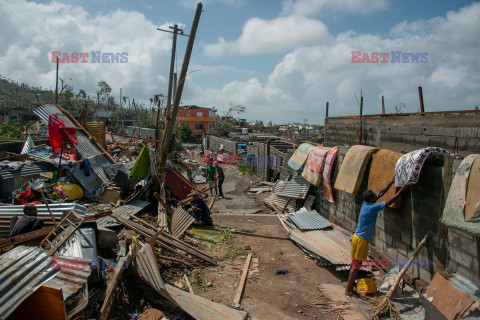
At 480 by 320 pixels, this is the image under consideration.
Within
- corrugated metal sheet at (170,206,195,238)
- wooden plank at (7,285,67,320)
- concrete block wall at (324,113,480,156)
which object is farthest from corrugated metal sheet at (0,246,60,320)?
concrete block wall at (324,113,480,156)

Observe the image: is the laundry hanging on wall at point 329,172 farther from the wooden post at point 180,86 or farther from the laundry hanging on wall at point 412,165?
the wooden post at point 180,86

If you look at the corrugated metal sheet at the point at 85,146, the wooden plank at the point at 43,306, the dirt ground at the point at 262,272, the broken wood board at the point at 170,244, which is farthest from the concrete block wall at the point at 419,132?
the corrugated metal sheet at the point at 85,146

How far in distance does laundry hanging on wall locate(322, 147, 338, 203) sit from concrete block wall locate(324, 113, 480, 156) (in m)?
1.92

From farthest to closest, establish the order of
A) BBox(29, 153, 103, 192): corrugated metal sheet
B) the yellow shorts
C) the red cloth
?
BBox(29, 153, 103, 192): corrugated metal sheet, the red cloth, the yellow shorts

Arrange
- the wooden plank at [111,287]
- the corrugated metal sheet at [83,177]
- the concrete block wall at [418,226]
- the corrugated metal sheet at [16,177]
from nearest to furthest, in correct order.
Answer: the wooden plank at [111,287] → the concrete block wall at [418,226] → the corrugated metal sheet at [16,177] → the corrugated metal sheet at [83,177]

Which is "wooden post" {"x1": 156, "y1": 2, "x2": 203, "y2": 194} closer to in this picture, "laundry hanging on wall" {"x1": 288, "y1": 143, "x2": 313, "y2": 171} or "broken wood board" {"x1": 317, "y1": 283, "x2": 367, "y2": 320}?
"laundry hanging on wall" {"x1": 288, "y1": 143, "x2": 313, "y2": 171}

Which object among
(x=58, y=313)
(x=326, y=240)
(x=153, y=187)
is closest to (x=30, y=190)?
(x=153, y=187)

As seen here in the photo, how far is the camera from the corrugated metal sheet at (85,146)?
9633 mm

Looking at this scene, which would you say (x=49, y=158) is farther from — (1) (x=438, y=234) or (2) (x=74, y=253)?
(1) (x=438, y=234)

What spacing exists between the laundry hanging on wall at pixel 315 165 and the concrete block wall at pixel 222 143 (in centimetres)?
1559

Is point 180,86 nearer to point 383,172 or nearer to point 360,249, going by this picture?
point 383,172

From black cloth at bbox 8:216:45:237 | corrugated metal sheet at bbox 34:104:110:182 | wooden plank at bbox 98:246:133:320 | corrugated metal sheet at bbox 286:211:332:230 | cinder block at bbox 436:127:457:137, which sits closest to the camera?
wooden plank at bbox 98:246:133:320

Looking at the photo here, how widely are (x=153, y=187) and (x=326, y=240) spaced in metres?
4.96

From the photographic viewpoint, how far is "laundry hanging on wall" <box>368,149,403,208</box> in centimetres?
522
